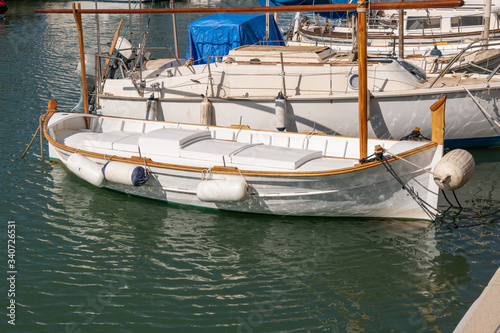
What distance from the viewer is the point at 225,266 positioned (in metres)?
10.5

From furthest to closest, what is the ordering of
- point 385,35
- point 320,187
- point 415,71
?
point 385,35 < point 415,71 < point 320,187

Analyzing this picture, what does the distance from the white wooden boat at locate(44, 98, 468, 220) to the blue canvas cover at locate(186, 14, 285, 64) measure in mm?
7006

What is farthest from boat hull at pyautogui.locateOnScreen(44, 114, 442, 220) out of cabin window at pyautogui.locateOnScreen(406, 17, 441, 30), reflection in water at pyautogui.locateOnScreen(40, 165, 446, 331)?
cabin window at pyautogui.locateOnScreen(406, 17, 441, 30)

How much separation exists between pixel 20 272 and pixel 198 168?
12.5 ft

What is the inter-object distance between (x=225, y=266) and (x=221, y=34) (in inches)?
481

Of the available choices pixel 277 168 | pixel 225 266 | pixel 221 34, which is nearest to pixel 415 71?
pixel 277 168

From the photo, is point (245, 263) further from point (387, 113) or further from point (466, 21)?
point (466, 21)

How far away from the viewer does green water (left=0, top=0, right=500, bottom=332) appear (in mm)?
8953

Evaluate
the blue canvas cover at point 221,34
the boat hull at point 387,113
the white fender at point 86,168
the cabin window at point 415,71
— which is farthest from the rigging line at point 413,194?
the blue canvas cover at point 221,34

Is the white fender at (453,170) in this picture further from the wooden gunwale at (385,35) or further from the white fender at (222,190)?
the wooden gunwale at (385,35)

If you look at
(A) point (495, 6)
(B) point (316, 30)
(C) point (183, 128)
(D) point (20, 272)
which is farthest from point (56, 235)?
(A) point (495, 6)

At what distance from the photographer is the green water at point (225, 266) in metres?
8.95

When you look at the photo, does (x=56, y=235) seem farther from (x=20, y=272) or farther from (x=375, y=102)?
(x=375, y=102)

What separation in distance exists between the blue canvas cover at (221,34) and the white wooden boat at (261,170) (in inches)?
276
